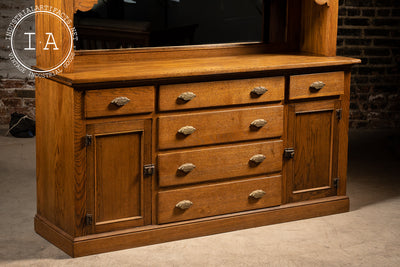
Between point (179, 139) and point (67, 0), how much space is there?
94 centimetres

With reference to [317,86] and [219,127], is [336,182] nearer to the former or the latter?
[317,86]

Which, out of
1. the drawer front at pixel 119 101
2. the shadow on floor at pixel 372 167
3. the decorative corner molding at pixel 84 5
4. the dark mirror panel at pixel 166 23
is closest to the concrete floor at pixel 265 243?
the shadow on floor at pixel 372 167

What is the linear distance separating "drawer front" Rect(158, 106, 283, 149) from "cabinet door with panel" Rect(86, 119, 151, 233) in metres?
0.13

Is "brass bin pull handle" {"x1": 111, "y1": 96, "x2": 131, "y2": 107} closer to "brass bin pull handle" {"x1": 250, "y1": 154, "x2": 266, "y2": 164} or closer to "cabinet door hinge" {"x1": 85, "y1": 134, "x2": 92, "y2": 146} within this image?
"cabinet door hinge" {"x1": 85, "y1": 134, "x2": 92, "y2": 146}

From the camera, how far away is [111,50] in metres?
4.07

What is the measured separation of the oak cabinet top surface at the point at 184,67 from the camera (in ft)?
11.8

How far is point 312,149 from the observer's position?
14.3 feet

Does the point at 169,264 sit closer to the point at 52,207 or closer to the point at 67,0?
the point at 52,207

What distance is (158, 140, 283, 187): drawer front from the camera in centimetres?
389

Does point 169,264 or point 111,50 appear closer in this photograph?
point 169,264

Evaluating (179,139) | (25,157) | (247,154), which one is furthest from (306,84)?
(25,157)

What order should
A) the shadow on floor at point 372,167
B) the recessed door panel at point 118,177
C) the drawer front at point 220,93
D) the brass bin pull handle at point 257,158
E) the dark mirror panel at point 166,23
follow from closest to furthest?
the recessed door panel at point 118,177, the drawer front at point 220,93, the dark mirror panel at point 166,23, the brass bin pull handle at point 257,158, the shadow on floor at point 372,167

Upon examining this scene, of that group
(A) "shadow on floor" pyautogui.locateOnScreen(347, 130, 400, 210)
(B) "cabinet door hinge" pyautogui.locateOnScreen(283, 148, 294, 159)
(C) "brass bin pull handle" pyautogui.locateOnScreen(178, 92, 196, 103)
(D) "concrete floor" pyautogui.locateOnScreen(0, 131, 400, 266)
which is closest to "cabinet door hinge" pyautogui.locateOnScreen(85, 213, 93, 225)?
(D) "concrete floor" pyautogui.locateOnScreen(0, 131, 400, 266)

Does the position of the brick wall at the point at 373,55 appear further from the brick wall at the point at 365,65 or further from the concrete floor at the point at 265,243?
the concrete floor at the point at 265,243
